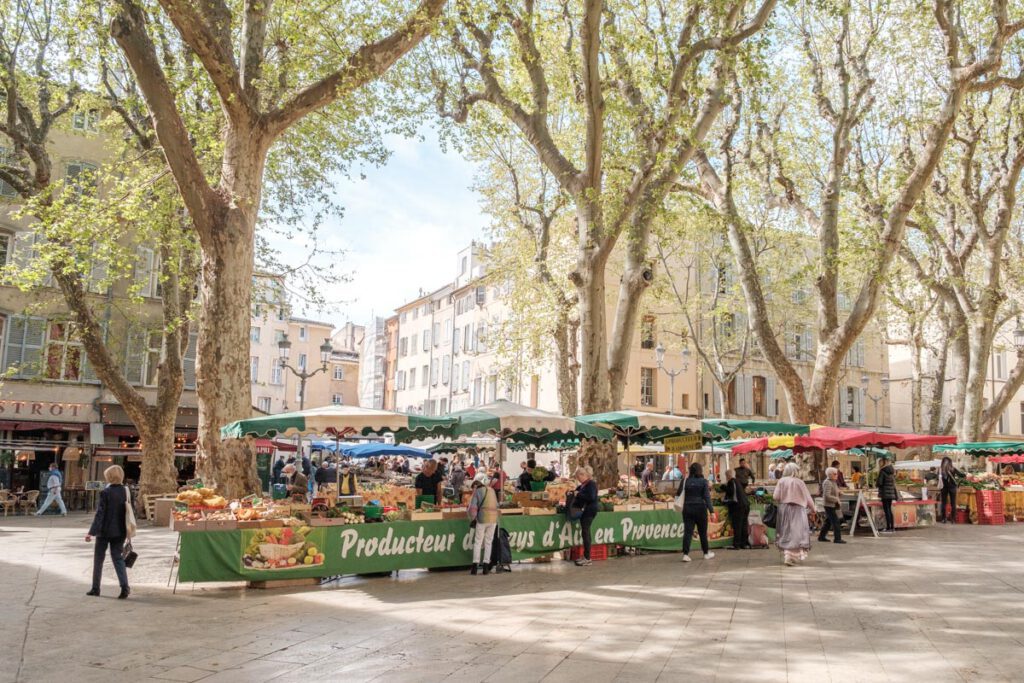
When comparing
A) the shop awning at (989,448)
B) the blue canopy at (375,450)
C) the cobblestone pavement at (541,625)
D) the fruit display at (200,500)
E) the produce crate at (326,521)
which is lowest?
the cobblestone pavement at (541,625)

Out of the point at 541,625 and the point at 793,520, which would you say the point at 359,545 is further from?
the point at 793,520

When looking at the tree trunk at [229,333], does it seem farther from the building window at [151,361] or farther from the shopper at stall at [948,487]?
the shopper at stall at [948,487]

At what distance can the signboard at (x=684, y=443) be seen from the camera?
14.7 meters

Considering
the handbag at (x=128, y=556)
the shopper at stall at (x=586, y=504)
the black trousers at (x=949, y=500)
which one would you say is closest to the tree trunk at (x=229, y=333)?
the handbag at (x=128, y=556)

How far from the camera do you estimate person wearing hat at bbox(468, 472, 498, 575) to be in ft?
36.7

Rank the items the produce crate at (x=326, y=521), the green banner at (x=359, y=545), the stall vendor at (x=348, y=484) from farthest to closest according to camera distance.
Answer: the stall vendor at (x=348, y=484) < the produce crate at (x=326, y=521) < the green banner at (x=359, y=545)

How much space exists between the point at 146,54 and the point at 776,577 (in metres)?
11.7

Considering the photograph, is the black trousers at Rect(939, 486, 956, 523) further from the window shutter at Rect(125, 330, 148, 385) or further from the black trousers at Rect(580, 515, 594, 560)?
the window shutter at Rect(125, 330, 148, 385)

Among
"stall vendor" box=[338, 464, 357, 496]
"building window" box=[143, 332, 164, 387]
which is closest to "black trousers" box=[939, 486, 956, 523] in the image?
"stall vendor" box=[338, 464, 357, 496]

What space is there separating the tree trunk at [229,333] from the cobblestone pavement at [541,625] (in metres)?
1.74

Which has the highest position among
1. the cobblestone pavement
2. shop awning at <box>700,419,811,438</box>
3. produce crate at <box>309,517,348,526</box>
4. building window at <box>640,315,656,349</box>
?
building window at <box>640,315,656,349</box>

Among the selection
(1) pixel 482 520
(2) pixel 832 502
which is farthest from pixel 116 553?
(2) pixel 832 502

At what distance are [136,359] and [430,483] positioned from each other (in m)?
17.1

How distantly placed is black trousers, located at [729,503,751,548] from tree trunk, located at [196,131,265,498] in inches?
326
